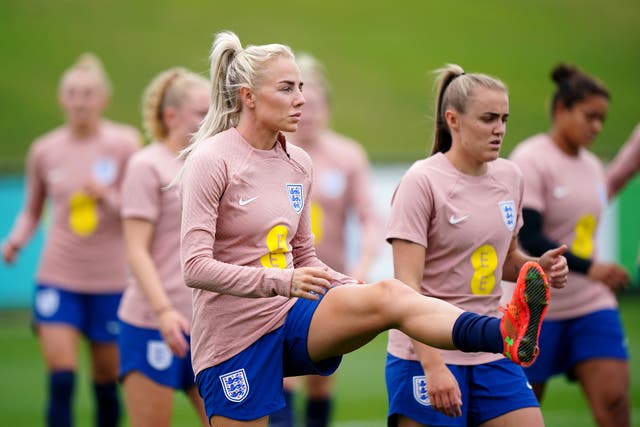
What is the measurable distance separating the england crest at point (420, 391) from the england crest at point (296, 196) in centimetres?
93

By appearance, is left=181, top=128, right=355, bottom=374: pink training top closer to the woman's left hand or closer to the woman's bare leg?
the woman's bare leg

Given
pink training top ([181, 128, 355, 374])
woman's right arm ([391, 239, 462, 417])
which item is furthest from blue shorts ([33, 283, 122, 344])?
woman's right arm ([391, 239, 462, 417])

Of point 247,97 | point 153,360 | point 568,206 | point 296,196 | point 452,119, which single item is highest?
point 247,97

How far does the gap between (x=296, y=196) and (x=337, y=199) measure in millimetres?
3839

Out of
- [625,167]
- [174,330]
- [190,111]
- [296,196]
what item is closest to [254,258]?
[296,196]

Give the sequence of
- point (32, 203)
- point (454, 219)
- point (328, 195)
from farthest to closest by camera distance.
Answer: point (328, 195), point (32, 203), point (454, 219)

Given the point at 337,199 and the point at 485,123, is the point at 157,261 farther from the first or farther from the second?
the point at 337,199

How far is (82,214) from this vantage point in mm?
8398

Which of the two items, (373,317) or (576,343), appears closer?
(373,317)

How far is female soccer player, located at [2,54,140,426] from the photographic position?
7.91 m

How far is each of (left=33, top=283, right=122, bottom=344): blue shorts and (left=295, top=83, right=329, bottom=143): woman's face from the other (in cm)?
183

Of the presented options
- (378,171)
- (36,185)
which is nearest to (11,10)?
(378,171)

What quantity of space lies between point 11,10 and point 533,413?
19941 millimetres

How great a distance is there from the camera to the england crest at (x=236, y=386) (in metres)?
4.71
